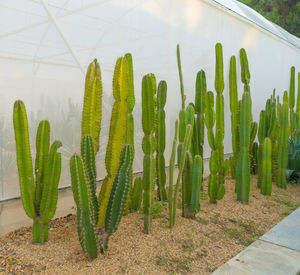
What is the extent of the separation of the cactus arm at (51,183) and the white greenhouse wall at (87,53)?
48 centimetres

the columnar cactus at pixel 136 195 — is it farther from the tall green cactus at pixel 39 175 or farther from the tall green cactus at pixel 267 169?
the tall green cactus at pixel 267 169

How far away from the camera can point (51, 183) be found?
2.10m

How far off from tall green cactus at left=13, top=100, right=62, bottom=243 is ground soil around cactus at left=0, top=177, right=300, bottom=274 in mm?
188

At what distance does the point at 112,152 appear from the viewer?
7.48 ft

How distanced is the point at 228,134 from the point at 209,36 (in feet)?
5.37

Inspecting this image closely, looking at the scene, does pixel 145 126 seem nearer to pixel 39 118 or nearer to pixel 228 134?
pixel 39 118

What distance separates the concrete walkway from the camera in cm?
201

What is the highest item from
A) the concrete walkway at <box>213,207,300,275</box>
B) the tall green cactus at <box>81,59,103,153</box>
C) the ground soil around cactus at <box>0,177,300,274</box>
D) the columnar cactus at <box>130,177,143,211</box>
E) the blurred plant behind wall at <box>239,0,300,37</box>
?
the blurred plant behind wall at <box>239,0,300,37</box>

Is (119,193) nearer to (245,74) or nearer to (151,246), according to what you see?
(151,246)

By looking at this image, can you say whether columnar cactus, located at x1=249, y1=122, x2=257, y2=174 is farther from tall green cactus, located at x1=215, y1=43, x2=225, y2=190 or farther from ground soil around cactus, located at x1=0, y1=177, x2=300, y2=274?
ground soil around cactus, located at x1=0, y1=177, x2=300, y2=274

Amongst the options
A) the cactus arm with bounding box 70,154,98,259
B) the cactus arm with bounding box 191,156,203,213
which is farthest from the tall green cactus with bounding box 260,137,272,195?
the cactus arm with bounding box 70,154,98,259

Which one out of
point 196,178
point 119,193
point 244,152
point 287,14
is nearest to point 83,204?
point 119,193

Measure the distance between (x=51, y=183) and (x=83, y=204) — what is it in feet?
1.19

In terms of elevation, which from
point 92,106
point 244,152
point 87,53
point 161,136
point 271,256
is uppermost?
point 87,53
